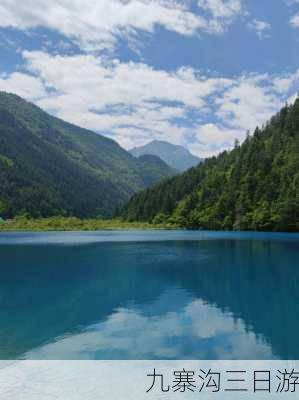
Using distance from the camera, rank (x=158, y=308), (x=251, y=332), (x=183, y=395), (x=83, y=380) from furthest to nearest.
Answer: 1. (x=158, y=308)
2. (x=251, y=332)
3. (x=83, y=380)
4. (x=183, y=395)

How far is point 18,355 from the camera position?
18.8m

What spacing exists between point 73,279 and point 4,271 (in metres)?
11.0

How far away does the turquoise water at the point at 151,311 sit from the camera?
19.8 meters

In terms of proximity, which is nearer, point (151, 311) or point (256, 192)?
point (151, 311)

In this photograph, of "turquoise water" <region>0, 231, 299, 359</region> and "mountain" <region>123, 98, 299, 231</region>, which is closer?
"turquoise water" <region>0, 231, 299, 359</region>

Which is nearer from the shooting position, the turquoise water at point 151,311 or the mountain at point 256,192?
the turquoise water at point 151,311

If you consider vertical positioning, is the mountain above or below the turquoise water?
above

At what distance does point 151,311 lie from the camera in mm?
27688

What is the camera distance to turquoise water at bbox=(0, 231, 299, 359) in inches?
781

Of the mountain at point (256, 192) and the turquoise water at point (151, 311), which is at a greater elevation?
the mountain at point (256, 192)

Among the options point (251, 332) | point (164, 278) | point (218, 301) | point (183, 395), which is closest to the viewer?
point (183, 395)

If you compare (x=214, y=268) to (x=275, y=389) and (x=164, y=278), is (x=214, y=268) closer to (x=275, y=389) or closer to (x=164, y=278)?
(x=164, y=278)

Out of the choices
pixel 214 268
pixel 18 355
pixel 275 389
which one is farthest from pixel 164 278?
pixel 275 389

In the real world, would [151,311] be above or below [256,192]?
below
